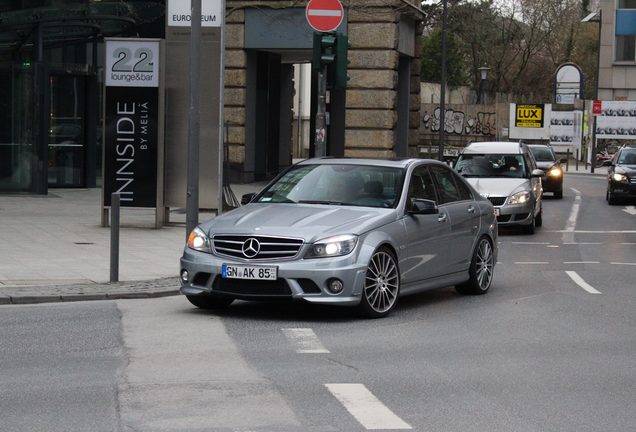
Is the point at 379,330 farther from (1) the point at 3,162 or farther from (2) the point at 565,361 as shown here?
(1) the point at 3,162

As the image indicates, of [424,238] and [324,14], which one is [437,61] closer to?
[324,14]

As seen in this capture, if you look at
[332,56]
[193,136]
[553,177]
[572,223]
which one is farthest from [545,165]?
[193,136]

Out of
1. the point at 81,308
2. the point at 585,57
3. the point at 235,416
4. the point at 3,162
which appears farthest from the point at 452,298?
the point at 585,57

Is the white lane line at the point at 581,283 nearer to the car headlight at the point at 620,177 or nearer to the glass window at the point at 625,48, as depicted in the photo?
the car headlight at the point at 620,177

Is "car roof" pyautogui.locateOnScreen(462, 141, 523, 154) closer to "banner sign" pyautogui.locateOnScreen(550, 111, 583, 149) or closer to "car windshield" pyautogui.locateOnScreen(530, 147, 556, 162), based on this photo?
"car windshield" pyautogui.locateOnScreen(530, 147, 556, 162)

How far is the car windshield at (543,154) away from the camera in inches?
1563

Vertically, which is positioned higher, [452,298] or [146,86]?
[146,86]

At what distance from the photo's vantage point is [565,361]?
9211 millimetres

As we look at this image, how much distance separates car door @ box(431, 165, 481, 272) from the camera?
42.4 ft

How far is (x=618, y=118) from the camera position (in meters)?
71.1

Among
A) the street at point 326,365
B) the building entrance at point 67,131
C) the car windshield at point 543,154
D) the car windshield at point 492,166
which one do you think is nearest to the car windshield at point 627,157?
the car windshield at point 543,154

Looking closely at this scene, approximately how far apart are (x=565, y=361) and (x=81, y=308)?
4.72 m

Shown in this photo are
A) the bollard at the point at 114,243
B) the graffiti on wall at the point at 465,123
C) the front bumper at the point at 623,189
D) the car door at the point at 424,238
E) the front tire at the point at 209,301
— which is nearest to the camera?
the front tire at the point at 209,301

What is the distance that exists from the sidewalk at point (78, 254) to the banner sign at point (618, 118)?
5023cm
